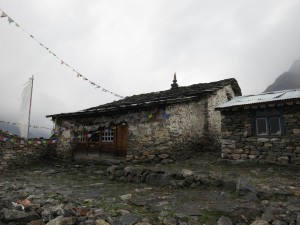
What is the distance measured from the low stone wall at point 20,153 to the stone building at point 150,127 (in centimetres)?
95

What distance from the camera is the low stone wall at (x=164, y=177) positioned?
24.7ft

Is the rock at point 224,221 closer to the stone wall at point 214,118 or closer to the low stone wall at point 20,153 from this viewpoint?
the stone wall at point 214,118

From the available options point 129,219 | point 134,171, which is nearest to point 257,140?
point 134,171

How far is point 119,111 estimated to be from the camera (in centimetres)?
1280

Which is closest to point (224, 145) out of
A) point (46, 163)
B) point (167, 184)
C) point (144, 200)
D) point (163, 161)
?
point (163, 161)

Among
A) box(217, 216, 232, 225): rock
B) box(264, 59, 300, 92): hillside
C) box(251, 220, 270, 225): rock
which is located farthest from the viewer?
box(264, 59, 300, 92): hillside

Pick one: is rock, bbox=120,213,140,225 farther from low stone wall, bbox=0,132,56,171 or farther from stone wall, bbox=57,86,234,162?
low stone wall, bbox=0,132,56,171

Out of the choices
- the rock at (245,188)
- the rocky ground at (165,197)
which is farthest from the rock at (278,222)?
the rock at (245,188)

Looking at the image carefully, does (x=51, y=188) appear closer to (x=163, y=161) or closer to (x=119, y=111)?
(x=163, y=161)

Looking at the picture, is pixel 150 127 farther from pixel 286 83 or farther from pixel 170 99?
pixel 286 83

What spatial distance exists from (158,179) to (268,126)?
15.8 ft

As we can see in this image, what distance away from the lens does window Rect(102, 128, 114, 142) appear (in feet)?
44.0

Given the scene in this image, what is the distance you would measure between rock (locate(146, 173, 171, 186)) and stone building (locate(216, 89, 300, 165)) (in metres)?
3.17

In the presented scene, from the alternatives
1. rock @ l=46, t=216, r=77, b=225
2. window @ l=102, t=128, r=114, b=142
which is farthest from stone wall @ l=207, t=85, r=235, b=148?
rock @ l=46, t=216, r=77, b=225
